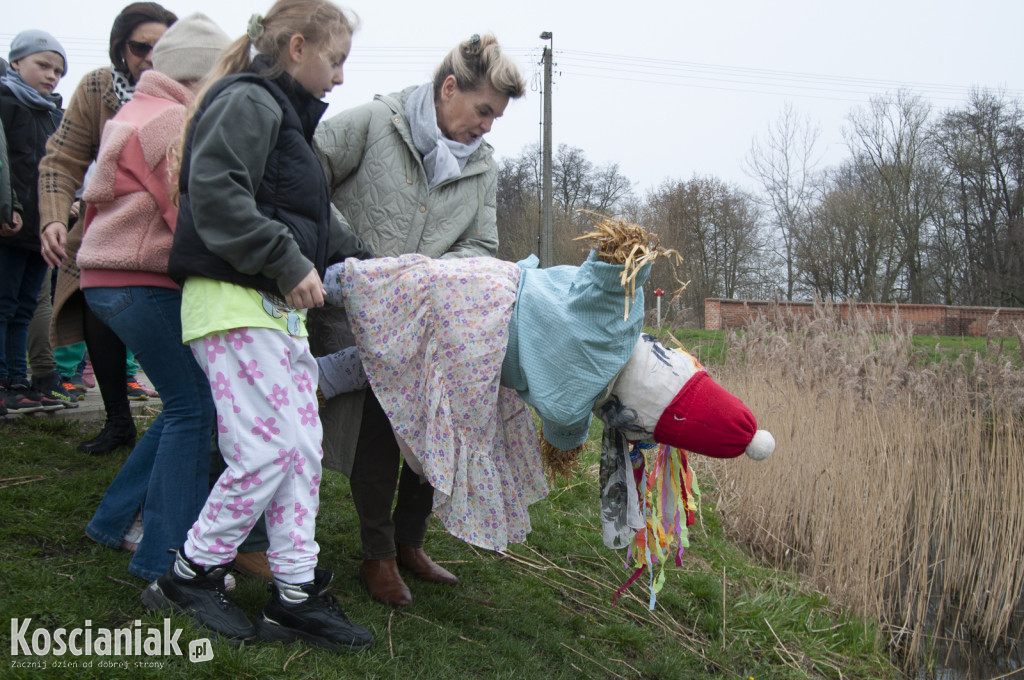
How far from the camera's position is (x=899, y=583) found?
5008 mm

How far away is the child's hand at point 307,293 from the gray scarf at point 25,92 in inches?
126

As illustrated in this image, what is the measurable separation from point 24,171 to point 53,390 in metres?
1.31

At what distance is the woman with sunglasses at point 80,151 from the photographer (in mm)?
3256

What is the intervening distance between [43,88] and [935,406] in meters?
6.25

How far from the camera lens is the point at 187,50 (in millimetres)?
2854

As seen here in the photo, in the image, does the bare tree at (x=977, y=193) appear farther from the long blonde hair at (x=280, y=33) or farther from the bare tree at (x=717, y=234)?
the long blonde hair at (x=280, y=33)

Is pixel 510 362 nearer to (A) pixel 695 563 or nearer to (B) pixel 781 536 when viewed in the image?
(A) pixel 695 563

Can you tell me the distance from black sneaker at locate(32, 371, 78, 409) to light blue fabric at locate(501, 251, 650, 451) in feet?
10.9

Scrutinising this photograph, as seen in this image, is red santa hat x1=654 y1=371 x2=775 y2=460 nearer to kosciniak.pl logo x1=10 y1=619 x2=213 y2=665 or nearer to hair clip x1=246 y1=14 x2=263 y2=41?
kosciniak.pl logo x1=10 y1=619 x2=213 y2=665

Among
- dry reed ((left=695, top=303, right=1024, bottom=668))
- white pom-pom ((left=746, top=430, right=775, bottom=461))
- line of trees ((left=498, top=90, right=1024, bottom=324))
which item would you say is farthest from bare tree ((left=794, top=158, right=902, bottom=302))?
white pom-pom ((left=746, top=430, right=775, bottom=461))

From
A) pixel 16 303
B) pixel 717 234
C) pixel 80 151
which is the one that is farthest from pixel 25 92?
pixel 717 234

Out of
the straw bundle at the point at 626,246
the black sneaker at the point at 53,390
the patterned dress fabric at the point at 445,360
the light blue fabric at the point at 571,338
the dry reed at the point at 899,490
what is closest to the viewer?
the straw bundle at the point at 626,246

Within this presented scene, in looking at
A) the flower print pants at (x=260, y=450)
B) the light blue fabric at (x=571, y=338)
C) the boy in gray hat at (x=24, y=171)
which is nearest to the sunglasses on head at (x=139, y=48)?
the boy in gray hat at (x=24, y=171)

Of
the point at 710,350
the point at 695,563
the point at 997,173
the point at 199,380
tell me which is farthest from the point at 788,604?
the point at 997,173
